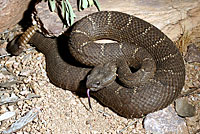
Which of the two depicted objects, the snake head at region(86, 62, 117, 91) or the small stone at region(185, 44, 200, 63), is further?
the small stone at region(185, 44, 200, 63)

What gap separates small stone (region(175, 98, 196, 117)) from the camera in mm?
4447

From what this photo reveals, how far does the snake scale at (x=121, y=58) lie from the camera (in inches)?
171

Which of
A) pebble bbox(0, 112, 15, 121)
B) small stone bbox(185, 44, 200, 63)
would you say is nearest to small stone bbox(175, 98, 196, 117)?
small stone bbox(185, 44, 200, 63)

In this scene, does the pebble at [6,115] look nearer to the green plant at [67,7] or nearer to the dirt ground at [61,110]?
the dirt ground at [61,110]

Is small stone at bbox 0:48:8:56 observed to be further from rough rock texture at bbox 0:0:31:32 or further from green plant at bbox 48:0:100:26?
green plant at bbox 48:0:100:26

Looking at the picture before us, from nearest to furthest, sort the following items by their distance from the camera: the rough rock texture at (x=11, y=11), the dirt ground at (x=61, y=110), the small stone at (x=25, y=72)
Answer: the dirt ground at (x=61, y=110) → the small stone at (x=25, y=72) → the rough rock texture at (x=11, y=11)

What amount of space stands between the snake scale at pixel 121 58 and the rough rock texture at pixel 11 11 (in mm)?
726

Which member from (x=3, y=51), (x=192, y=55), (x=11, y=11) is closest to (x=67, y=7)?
(x=11, y=11)

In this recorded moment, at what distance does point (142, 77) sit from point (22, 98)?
91.4 inches

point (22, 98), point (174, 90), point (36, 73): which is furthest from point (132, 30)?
point (22, 98)

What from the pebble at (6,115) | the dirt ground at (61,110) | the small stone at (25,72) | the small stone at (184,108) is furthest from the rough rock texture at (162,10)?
the pebble at (6,115)

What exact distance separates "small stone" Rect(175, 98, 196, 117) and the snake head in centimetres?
129

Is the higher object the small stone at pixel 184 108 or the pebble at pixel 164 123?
the small stone at pixel 184 108

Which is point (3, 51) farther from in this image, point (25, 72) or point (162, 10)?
point (162, 10)
